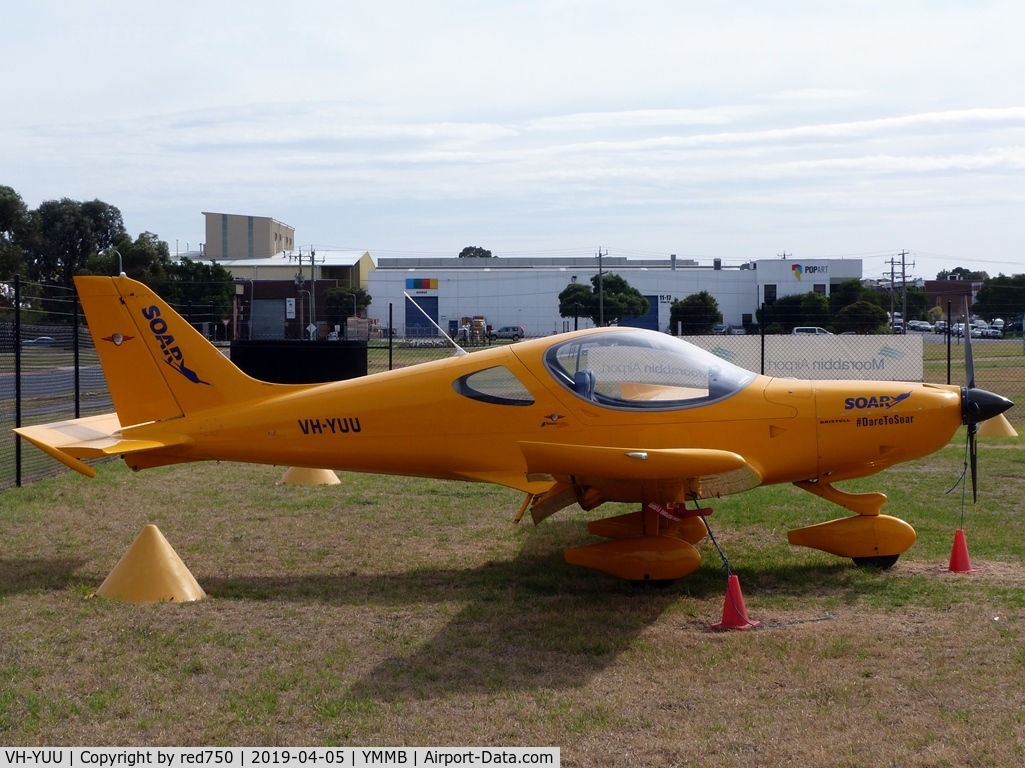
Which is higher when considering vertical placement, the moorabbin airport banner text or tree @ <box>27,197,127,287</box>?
tree @ <box>27,197,127,287</box>

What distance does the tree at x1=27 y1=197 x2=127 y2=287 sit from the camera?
59938 mm

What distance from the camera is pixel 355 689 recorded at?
5160 mm

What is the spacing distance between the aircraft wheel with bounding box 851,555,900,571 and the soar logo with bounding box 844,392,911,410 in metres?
1.26

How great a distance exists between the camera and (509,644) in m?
6.03

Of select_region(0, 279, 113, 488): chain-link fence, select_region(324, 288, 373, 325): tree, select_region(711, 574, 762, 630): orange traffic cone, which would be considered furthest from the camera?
select_region(324, 288, 373, 325): tree

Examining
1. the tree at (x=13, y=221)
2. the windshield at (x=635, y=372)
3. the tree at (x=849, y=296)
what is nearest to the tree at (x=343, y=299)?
the tree at (x=13, y=221)

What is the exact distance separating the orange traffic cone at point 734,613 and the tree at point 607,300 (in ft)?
133

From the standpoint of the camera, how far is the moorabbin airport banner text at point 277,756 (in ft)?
14.0

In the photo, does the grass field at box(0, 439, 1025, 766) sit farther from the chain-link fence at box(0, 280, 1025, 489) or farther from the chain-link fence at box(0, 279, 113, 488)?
the chain-link fence at box(0, 280, 1025, 489)

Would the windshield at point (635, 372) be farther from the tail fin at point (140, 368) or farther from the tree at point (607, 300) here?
the tree at point (607, 300)

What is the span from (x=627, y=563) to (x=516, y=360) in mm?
1877

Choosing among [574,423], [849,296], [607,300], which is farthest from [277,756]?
[607,300]

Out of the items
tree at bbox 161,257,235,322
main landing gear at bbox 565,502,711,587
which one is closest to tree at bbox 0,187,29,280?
tree at bbox 161,257,235,322

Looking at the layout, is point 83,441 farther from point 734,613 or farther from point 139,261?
point 139,261
